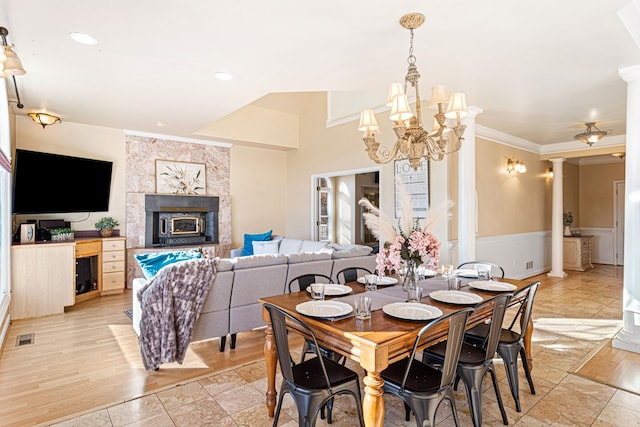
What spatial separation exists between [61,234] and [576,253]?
9808 millimetres

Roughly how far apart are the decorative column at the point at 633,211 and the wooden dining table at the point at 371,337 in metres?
1.96

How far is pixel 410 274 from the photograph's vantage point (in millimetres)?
2443

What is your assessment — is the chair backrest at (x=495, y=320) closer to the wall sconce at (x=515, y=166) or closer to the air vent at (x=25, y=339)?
the air vent at (x=25, y=339)

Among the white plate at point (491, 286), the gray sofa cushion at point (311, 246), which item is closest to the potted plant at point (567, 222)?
the gray sofa cushion at point (311, 246)

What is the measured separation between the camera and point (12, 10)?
7.72ft

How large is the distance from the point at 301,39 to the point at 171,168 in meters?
4.68

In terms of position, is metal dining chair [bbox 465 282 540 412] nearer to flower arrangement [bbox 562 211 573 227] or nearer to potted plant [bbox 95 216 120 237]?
potted plant [bbox 95 216 120 237]

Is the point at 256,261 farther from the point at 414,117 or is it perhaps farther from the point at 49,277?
the point at 49,277

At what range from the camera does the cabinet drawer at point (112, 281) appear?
5359 mm

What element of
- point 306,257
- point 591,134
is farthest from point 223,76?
point 591,134

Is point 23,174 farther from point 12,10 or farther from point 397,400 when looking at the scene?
point 397,400

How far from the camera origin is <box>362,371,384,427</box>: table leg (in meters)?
1.65

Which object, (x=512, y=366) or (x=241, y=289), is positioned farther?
(x=241, y=289)

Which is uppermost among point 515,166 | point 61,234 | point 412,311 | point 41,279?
point 515,166
